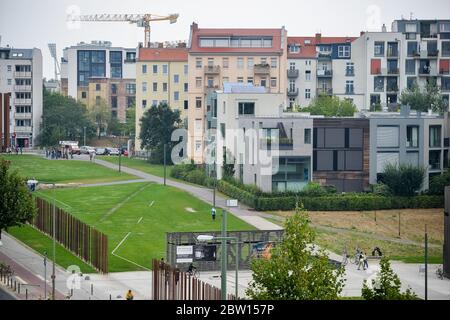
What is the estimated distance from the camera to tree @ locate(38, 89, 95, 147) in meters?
154

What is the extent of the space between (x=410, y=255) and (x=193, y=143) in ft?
192

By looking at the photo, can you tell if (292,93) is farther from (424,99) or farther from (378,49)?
(424,99)

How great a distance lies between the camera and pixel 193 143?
131000 millimetres

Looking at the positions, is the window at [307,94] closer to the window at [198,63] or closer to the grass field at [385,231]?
the window at [198,63]

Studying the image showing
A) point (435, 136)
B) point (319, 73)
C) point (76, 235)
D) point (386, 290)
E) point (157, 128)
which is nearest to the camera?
point (386, 290)

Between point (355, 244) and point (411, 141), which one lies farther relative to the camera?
point (411, 141)

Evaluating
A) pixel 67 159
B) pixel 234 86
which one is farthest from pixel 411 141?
pixel 67 159

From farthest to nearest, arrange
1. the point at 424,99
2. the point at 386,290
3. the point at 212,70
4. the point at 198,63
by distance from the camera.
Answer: the point at 424,99
the point at 198,63
the point at 212,70
the point at 386,290

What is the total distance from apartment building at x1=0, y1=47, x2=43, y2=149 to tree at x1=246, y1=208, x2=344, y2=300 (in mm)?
117079

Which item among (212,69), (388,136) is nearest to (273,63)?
(212,69)

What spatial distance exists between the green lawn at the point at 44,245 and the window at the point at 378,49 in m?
74.7

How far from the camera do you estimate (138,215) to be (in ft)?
278

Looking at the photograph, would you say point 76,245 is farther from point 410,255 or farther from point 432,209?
point 432,209

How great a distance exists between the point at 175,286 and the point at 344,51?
100 meters
